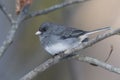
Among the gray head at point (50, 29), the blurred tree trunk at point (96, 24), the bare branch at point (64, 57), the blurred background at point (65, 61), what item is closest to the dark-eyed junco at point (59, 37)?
the gray head at point (50, 29)

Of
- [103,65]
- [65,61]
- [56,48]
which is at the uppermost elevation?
[103,65]

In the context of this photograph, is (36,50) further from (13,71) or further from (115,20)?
(115,20)

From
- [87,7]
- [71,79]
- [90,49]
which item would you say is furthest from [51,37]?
[87,7]

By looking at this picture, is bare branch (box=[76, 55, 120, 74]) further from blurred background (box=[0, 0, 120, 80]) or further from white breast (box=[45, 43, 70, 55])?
blurred background (box=[0, 0, 120, 80])

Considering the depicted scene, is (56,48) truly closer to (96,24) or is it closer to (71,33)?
(71,33)

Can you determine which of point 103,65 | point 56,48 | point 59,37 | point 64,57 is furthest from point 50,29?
point 103,65

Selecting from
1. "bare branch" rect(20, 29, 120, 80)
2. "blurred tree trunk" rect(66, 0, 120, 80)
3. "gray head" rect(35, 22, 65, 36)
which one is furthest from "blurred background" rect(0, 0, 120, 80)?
"bare branch" rect(20, 29, 120, 80)
